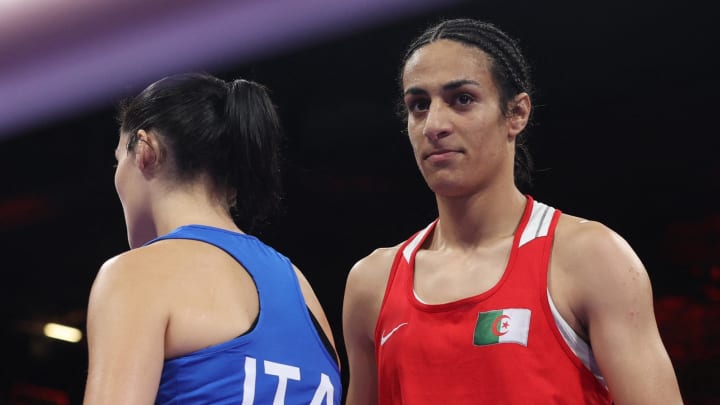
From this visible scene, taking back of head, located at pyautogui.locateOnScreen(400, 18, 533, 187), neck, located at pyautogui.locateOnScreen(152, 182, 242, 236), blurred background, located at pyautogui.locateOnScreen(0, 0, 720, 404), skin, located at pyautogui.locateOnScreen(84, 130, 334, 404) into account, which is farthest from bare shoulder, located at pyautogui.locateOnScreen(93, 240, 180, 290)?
blurred background, located at pyautogui.locateOnScreen(0, 0, 720, 404)

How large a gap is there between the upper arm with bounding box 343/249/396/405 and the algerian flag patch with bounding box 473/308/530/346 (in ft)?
0.96

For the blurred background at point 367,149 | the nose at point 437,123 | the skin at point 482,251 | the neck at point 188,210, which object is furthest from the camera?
the blurred background at point 367,149

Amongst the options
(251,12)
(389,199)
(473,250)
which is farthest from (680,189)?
(473,250)

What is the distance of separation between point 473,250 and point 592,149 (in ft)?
10.1

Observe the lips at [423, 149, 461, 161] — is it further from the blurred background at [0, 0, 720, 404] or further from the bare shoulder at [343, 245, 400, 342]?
the blurred background at [0, 0, 720, 404]

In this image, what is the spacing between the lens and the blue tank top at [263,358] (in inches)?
49.4

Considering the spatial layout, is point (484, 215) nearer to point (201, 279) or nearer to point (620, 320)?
→ point (620, 320)

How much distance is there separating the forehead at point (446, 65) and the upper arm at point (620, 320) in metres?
0.42

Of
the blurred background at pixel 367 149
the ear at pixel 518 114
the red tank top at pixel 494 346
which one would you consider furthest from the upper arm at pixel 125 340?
the blurred background at pixel 367 149

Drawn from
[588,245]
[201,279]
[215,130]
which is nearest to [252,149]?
[215,130]

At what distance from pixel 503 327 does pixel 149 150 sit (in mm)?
724

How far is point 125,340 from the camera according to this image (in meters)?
1.19

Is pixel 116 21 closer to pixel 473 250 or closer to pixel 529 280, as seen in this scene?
pixel 473 250

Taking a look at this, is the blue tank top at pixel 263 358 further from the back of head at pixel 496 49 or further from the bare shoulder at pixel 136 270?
the back of head at pixel 496 49
